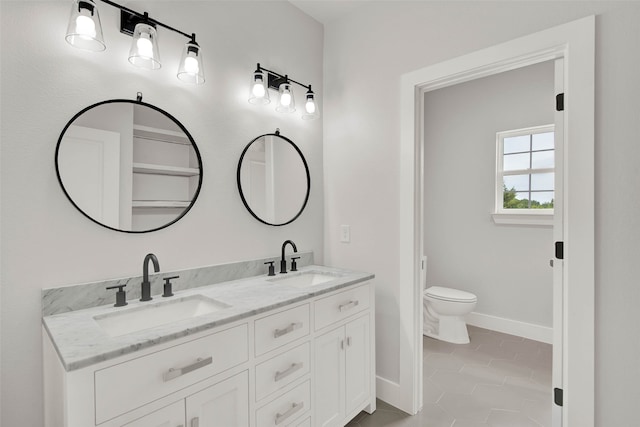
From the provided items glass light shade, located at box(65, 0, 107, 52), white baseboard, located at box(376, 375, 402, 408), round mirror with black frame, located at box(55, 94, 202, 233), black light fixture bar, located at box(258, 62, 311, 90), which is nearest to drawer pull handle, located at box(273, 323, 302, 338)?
round mirror with black frame, located at box(55, 94, 202, 233)

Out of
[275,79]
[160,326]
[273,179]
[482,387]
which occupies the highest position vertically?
[275,79]

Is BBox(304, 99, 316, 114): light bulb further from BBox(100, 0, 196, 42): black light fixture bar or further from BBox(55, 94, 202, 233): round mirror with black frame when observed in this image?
BBox(100, 0, 196, 42): black light fixture bar

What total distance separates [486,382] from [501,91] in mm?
2707

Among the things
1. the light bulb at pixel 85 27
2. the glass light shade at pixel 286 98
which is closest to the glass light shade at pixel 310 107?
the glass light shade at pixel 286 98

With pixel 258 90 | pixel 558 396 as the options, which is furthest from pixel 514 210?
pixel 258 90

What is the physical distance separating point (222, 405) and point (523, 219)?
3.08m

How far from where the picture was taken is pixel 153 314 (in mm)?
1451

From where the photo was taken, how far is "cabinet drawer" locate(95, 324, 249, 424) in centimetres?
96

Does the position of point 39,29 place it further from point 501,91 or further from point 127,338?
point 501,91

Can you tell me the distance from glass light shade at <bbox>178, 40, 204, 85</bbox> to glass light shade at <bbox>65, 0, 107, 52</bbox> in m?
0.35

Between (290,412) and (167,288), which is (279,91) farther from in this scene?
(290,412)

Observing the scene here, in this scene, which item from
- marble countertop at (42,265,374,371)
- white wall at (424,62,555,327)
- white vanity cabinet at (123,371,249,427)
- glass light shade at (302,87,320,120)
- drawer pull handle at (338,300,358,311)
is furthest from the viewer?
white wall at (424,62,555,327)

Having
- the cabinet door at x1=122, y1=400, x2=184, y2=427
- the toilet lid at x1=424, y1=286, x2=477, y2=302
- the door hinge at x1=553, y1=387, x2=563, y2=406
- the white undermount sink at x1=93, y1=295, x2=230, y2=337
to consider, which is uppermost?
the white undermount sink at x1=93, y1=295, x2=230, y2=337

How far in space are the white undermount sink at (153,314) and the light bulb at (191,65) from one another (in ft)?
3.68
